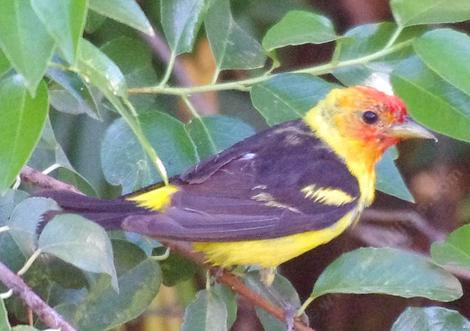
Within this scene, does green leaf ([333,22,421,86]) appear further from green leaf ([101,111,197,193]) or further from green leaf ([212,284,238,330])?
green leaf ([212,284,238,330])

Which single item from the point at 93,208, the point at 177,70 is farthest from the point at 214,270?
the point at 177,70

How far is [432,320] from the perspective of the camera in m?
1.61

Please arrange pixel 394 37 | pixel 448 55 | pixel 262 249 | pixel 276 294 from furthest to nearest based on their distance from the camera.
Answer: pixel 262 249 → pixel 276 294 → pixel 394 37 → pixel 448 55

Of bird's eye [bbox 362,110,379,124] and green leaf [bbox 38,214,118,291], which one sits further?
bird's eye [bbox 362,110,379,124]

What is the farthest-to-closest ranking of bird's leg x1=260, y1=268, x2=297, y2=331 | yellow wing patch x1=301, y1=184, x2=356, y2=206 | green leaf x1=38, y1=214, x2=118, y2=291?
yellow wing patch x1=301, y1=184, x2=356, y2=206 < bird's leg x1=260, y1=268, x2=297, y2=331 < green leaf x1=38, y1=214, x2=118, y2=291

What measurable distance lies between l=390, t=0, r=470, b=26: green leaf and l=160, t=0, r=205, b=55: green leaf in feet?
1.17

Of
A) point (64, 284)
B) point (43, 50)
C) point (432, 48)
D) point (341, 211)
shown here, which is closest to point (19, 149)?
point (43, 50)

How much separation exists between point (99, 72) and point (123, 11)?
0.10 metres

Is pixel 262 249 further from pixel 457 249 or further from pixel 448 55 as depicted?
pixel 448 55

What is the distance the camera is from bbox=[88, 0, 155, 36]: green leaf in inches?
50.5

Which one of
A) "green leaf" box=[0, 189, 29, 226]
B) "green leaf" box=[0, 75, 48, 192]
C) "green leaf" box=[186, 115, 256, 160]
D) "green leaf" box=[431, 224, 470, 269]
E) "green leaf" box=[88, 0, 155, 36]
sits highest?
"green leaf" box=[88, 0, 155, 36]

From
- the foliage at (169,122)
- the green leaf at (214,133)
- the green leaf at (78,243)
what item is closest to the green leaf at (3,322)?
the foliage at (169,122)

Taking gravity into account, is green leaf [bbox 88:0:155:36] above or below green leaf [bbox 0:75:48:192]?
above

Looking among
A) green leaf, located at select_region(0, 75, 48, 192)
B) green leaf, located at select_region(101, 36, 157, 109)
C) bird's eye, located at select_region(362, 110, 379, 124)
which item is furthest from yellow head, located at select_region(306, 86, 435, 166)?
green leaf, located at select_region(0, 75, 48, 192)
